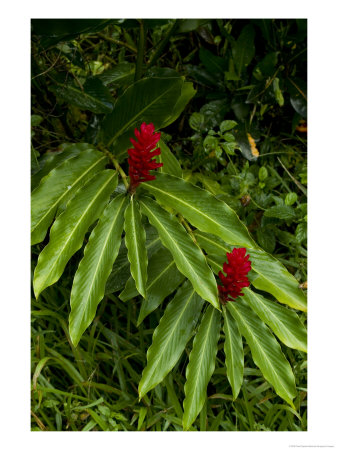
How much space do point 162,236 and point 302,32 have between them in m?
1.21

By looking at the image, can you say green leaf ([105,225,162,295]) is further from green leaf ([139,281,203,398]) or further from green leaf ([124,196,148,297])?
green leaf ([124,196,148,297])

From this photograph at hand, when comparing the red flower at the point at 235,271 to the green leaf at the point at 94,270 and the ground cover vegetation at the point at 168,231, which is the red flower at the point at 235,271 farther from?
the green leaf at the point at 94,270

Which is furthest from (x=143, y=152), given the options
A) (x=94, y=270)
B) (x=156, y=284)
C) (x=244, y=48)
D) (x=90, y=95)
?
(x=244, y=48)

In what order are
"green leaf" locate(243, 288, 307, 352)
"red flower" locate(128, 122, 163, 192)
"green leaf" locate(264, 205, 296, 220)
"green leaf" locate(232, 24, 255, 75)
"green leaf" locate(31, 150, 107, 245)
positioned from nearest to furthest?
1. "red flower" locate(128, 122, 163, 192)
2. "green leaf" locate(31, 150, 107, 245)
3. "green leaf" locate(243, 288, 307, 352)
4. "green leaf" locate(264, 205, 296, 220)
5. "green leaf" locate(232, 24, 255, 75)

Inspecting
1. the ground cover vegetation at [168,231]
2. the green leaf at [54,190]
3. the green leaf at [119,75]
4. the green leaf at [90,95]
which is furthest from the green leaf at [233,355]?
the green leaf at [119,75]

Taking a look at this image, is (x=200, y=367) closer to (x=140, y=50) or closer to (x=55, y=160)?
(x=55, y=160)

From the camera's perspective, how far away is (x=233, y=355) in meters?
1.23

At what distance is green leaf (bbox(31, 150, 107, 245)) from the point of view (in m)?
1.15

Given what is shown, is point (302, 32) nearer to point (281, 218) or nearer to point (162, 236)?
point (281, 218)

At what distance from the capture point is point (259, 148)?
6.74 feet

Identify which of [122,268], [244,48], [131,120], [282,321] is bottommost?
[282,321]

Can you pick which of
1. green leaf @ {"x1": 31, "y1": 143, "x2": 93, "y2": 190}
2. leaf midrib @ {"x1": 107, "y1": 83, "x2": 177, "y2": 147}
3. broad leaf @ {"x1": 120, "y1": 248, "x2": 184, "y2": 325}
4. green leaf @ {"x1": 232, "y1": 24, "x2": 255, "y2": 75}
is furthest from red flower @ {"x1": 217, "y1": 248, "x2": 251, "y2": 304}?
green leaf @ {"x1": 232, "y1": 24, "x2": 255, "y2": 75}

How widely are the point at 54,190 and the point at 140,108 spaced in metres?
0.36

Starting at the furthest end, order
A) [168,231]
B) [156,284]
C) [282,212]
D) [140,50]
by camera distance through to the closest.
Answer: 1. [282,212]
2. [140,50]
3. [156,284]
4. [168,231]
